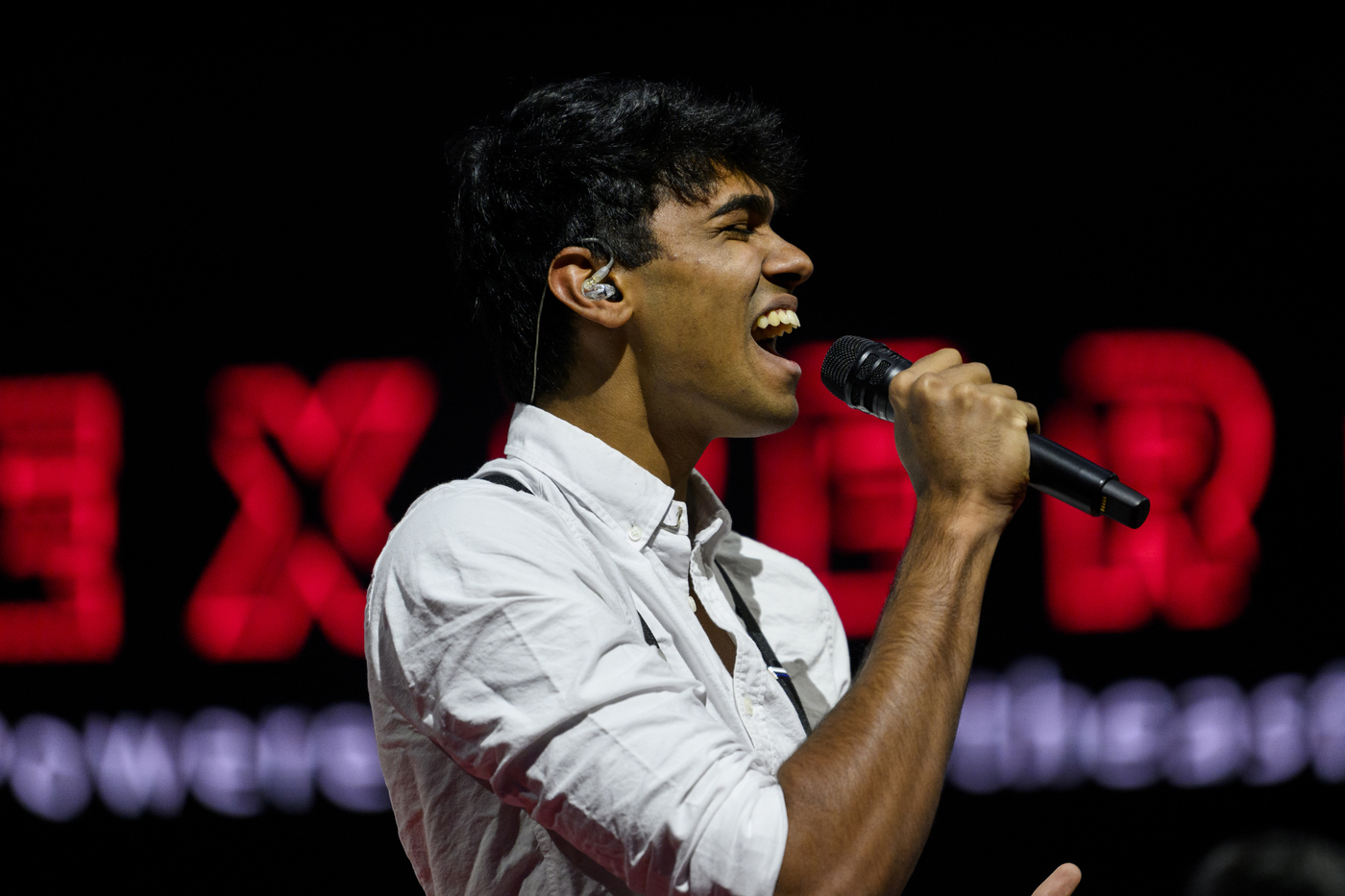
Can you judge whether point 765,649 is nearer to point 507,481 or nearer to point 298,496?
point 507,481

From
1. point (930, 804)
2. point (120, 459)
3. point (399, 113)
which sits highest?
point (399, 113)

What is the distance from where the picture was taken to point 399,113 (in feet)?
10.5

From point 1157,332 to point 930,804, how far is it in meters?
2.38

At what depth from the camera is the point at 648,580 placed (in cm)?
125

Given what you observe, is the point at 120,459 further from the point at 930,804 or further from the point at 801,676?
the point at 930,804

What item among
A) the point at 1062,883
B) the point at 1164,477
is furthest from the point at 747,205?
the point at 1164,477

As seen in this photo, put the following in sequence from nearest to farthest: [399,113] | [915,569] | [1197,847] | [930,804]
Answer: [930,804], [915,569], [1197,847], [399,113]

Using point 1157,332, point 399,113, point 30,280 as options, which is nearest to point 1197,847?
point 1157,332

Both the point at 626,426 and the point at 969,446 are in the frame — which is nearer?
the point at 969,446

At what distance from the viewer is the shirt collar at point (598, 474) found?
1.32 m

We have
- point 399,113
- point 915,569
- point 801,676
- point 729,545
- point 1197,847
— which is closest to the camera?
point 915,569

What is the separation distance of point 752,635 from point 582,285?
509mm

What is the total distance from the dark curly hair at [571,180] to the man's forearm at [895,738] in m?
0.57

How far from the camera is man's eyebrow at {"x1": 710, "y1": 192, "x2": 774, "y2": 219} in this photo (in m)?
1.45
